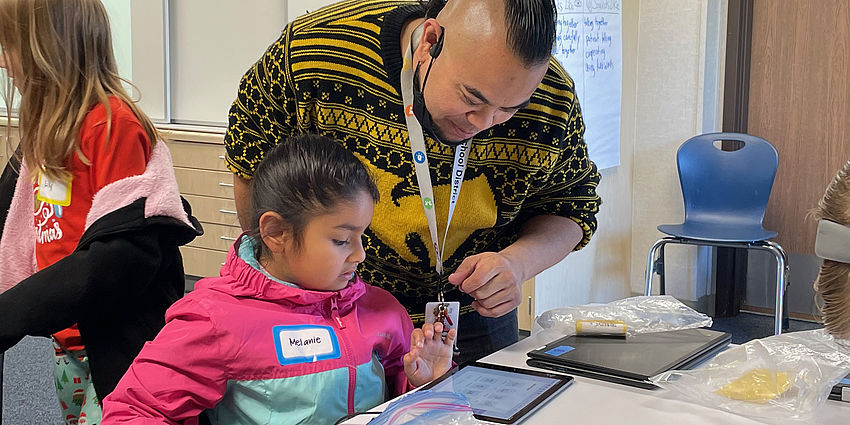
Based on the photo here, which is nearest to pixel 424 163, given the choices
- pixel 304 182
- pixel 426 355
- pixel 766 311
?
pixel 304 182

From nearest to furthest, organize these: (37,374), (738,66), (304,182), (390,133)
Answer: (304,182) < (390,133) < (37,374) < (738,66)

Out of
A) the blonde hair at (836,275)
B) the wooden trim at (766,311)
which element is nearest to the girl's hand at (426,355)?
the blonde hair at (836,275)

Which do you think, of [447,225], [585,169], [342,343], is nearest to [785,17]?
[585,169]

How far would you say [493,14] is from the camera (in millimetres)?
1196

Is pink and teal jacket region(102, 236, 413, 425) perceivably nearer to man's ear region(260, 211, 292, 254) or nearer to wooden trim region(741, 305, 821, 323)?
man's ear region(260, 211, 292, 254)

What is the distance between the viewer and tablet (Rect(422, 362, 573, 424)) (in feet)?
3.79

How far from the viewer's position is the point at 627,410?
3.92 feet

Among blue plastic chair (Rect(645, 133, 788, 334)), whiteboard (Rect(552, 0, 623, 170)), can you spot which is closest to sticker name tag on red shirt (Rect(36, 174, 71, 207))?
whiteboard (Rect(552, 0, 623, 170))

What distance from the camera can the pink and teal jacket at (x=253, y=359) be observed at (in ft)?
3.89

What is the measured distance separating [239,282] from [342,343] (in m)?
0.18

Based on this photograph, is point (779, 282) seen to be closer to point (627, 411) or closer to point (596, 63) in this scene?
point (596, 63)

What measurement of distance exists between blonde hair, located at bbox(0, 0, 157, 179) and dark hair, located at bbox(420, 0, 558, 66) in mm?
851

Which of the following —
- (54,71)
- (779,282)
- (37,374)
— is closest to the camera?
(54,71)

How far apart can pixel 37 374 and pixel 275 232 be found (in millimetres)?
2613
